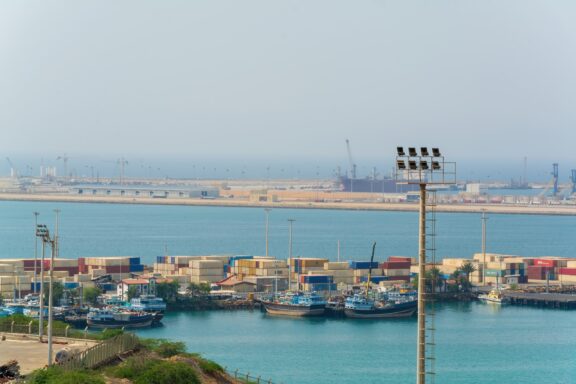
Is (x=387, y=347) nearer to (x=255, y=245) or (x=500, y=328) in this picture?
(x=500, y=328)

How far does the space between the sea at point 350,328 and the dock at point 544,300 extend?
0.73 meters

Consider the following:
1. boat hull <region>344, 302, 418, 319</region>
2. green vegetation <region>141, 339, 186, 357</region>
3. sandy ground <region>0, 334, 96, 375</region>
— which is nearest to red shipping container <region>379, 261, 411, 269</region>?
boat hull <region>344, 302, 418, 319</region>

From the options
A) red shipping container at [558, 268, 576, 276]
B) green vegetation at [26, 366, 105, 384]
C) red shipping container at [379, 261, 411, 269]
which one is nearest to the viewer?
green vegetation at [26, 366, 105, 384]

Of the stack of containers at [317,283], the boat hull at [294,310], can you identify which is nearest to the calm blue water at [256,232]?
Result: the stack of containers at [317,283]

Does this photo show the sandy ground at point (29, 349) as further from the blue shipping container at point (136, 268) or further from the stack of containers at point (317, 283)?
the blue shipping container at point (136, 268)

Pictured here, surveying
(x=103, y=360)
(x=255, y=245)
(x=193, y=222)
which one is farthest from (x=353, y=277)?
(x=193, y=222)

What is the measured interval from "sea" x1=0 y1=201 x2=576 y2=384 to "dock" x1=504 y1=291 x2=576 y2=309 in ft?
2.38

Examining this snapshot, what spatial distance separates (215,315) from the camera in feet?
121

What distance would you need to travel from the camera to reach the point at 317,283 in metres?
41.1

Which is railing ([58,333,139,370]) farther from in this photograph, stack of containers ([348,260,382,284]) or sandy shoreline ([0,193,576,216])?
sandy shoreline ([0,193,576,216])

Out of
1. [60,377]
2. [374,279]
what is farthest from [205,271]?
[60,377]

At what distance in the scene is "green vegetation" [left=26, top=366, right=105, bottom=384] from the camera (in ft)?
48.3

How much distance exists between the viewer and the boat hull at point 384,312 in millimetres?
37522

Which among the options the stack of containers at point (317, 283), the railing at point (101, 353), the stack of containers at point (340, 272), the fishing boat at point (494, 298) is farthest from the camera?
the stack of containers at point (340, 272)
